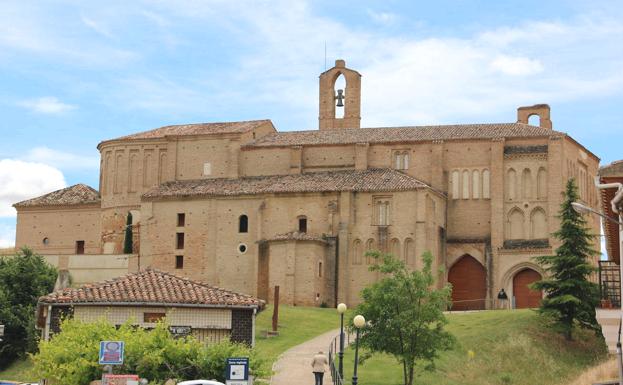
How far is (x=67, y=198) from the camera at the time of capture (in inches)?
3418

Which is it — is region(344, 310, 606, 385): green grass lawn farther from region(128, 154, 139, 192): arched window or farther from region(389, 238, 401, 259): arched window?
region(128, 154, 139, 192): arched window

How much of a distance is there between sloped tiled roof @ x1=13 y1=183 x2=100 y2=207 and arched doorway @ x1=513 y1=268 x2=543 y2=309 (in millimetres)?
32879

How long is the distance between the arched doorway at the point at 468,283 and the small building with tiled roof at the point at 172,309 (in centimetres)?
3758

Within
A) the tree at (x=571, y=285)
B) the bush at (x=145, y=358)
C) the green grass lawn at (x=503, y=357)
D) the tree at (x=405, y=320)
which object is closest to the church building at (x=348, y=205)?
the green grass lawn at (x=503, y=357)

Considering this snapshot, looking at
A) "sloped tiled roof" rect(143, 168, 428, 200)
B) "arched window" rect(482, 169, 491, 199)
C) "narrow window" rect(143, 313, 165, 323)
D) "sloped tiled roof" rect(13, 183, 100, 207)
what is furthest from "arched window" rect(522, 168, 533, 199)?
"narrow window" rect(143, 313, 165, 323)

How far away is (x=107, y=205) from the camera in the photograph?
274 feet

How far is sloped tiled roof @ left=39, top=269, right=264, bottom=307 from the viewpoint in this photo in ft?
119

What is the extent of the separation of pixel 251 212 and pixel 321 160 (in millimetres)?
6635

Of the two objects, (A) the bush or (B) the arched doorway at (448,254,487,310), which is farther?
(B) the arched doorway at (448,254,487,310)

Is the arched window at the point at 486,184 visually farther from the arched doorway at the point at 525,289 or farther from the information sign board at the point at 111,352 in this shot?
the information sign board at the point at 111,352

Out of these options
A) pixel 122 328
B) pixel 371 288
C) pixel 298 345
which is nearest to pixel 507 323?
pixel 298 345

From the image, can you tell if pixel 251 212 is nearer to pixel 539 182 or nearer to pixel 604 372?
pixel 539 182

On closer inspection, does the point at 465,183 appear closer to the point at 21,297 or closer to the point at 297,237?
the point at 297,237

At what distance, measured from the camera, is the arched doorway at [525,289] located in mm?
70688
